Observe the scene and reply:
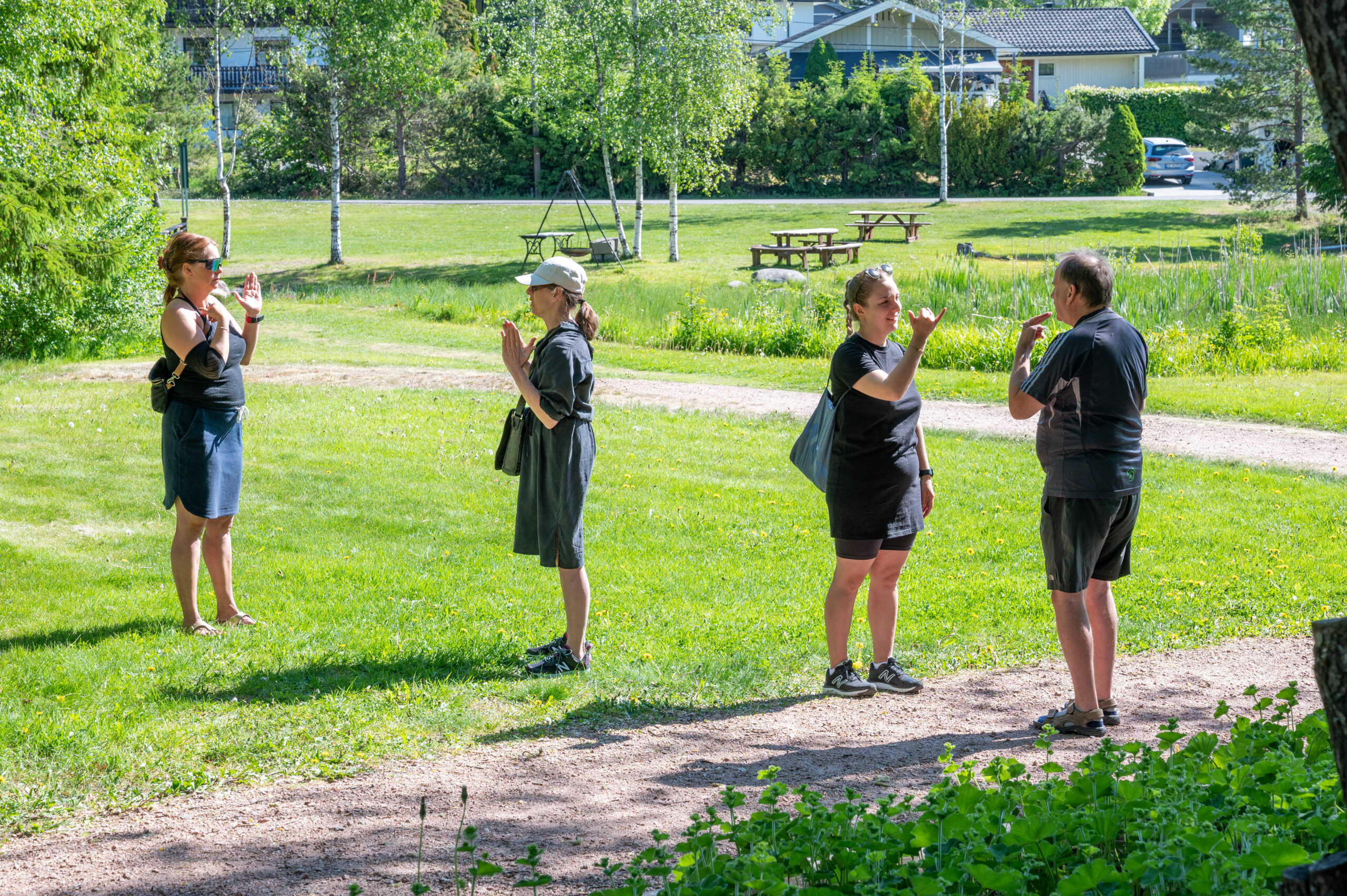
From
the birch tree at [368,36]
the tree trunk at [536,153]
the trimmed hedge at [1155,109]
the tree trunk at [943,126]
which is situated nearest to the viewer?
the birch tree at [368,36]

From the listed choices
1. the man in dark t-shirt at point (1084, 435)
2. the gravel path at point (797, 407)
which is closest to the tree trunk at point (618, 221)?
the gravel path at point (797, 407)

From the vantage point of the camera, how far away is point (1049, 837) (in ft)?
10.3

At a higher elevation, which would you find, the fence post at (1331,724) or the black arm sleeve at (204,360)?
the black arm sleeve at (204,360)

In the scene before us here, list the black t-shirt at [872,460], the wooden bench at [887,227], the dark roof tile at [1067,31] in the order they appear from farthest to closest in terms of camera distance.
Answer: the dark roof tile at [1067,31] → the wooden bench at [887,227] → the black t-shirt at [872,460]

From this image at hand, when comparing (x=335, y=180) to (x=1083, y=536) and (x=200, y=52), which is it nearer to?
(x=200, y=52)

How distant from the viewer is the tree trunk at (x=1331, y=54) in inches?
81.0

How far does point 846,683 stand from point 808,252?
2276 centimetres

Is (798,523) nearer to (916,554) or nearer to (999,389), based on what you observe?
(916,554)

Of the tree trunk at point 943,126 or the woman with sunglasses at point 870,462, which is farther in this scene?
the tree trunk at point 943,126

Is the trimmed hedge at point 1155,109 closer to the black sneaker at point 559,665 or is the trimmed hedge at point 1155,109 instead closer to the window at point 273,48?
the window at point 273,48

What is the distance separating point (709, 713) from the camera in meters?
5.26

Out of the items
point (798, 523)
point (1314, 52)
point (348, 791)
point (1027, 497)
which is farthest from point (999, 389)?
point (1314, 52)

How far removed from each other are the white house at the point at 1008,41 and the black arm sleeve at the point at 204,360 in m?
49.0


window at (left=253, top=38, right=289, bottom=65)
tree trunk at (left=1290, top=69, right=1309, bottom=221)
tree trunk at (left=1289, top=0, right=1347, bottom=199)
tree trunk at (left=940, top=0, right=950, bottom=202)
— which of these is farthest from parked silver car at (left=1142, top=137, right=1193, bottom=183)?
tree trunk at (left=1289, top=0, right=1347, bottom=199)
